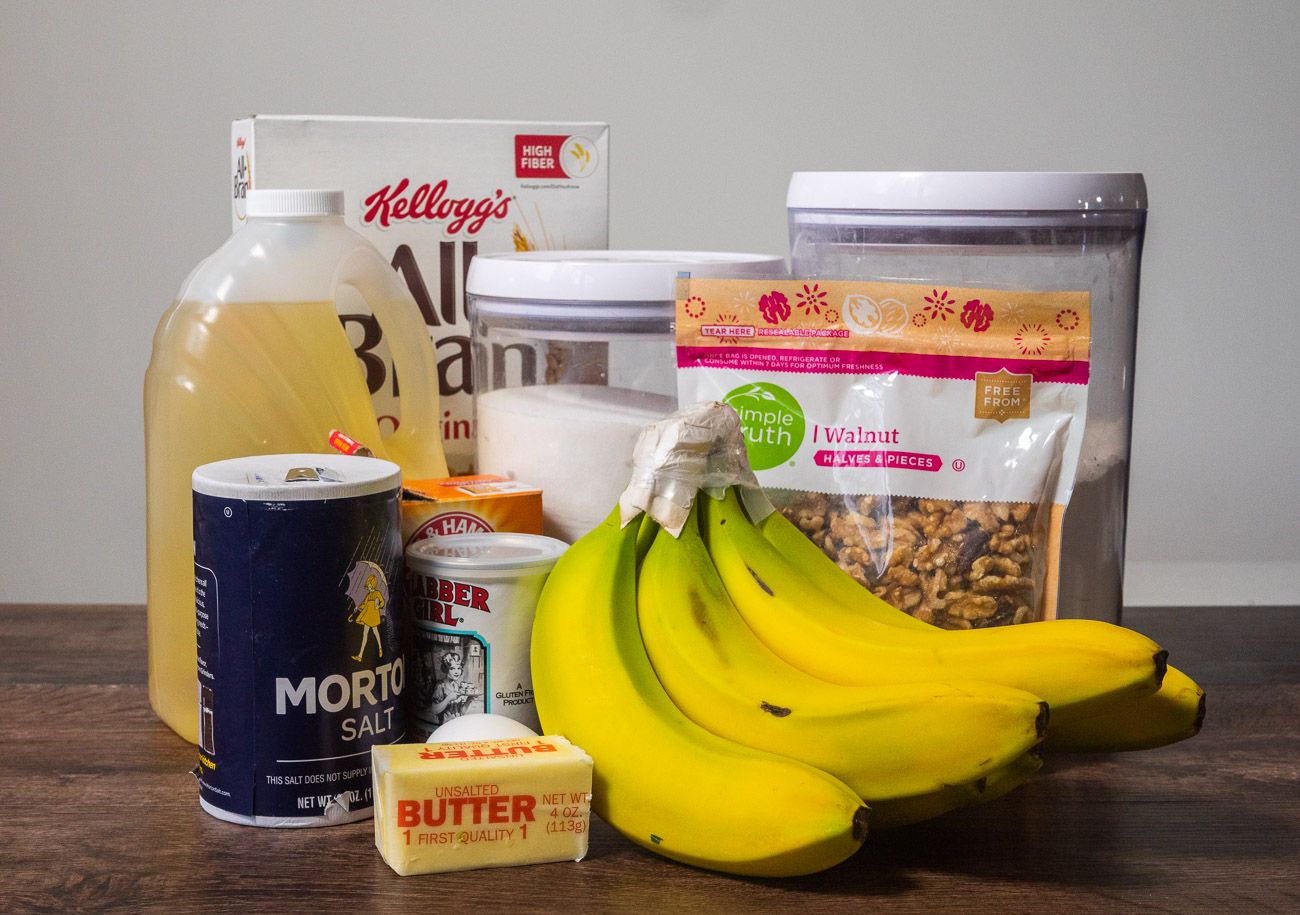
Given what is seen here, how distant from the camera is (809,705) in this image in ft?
2.04

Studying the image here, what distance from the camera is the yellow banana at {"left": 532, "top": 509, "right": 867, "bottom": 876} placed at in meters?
0.56

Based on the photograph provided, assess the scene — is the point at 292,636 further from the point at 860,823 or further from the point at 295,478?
the point at 860,823

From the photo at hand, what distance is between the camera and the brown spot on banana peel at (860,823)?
0.55 metres

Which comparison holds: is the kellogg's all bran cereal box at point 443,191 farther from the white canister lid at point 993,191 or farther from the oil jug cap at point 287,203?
the white canister lid at point 993,191

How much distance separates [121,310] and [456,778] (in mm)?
1330

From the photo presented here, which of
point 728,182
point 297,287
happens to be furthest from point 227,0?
point 297,287

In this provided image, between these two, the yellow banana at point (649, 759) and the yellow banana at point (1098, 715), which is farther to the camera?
the yellow banana at point (1098, 715)

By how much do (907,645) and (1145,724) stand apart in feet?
0.56

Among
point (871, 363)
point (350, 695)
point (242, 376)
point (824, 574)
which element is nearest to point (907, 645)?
point (824, 574)

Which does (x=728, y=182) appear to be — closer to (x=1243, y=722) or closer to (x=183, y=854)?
(x=1243, y=722)

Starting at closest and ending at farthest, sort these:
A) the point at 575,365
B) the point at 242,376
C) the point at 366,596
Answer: the point at 366,596 < the point at 242,376 < the point at 575,365

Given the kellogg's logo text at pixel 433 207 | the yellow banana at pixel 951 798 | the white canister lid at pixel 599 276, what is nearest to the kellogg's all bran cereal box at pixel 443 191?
the kellogg's logo text at pixel 433 207

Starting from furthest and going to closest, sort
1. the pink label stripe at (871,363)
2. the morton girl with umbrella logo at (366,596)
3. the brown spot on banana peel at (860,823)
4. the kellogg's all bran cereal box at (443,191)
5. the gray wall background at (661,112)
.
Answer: the gray wall background at (661,112) < the kellogg's all bran cereal box at (443,191) < the pink label stripe at (871,363) < the morton girl with umbrella logo at (366,596) < the brown spot on banana peel at (860,823)

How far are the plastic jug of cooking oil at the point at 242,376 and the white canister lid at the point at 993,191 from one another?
0.35 meters
